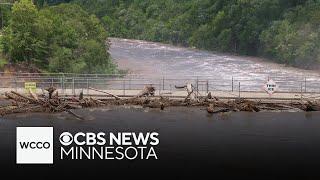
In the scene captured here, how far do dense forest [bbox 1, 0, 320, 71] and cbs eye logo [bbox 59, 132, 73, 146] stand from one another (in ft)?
99.9

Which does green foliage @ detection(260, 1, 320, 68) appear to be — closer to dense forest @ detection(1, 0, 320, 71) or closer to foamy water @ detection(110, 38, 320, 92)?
dense forest @ detection(1, 0, 320, 71)

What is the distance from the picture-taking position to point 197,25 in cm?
14025

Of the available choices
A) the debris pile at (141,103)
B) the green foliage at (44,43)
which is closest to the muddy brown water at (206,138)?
the debris pile at (141,103)

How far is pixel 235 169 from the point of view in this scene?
3300 centimetres

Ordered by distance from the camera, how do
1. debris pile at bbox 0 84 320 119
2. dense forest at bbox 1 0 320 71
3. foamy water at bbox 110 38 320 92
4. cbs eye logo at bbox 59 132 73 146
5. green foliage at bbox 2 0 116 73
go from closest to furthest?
cbs eye logo at bbox 59 132 73 146, debris pile at bbox 0 84 320 119, green foliage at bbox 2 0 116 73, dense forest at bbox 1 0 320 71, foamy water at bbox 110 38 320 92

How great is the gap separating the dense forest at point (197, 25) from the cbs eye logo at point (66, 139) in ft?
99.9

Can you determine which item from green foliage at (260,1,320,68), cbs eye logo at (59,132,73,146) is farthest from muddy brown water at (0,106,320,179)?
green foliage at (260,1,320,68)

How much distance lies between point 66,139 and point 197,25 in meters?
102

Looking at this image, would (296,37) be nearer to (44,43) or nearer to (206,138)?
(44,43)

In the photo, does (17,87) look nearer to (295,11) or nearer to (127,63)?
(127,63)

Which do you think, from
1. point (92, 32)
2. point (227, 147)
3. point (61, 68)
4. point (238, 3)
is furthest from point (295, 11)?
point (227, 147)

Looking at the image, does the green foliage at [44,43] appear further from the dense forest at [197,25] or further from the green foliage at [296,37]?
the green foliage at [296,37]

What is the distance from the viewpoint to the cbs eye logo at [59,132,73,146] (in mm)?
39725

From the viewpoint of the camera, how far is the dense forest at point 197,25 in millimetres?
75438
